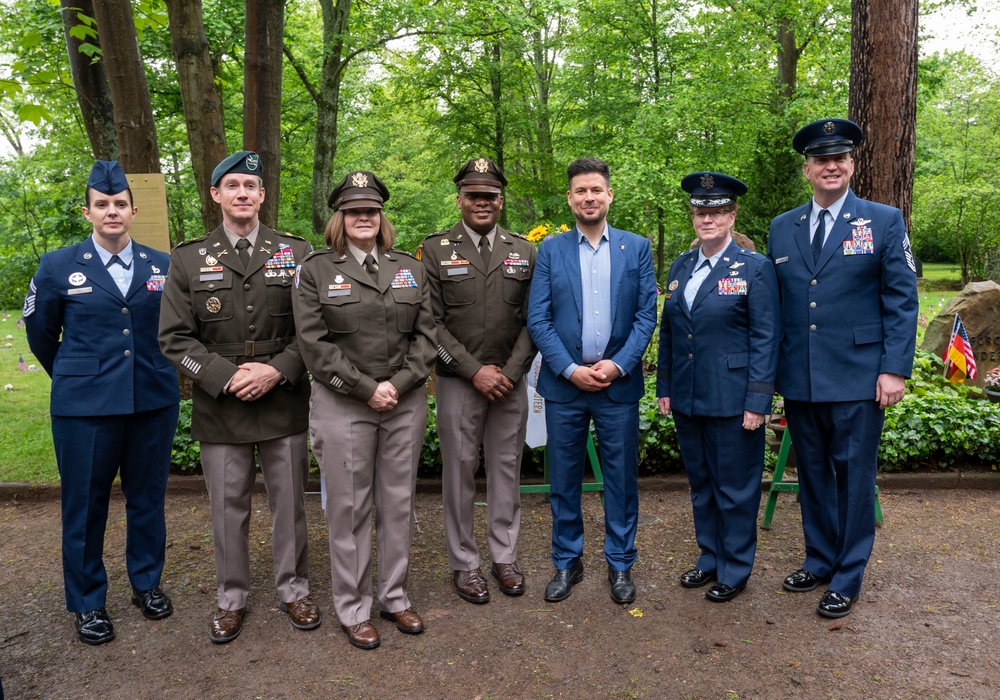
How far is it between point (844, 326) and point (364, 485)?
2.49 m

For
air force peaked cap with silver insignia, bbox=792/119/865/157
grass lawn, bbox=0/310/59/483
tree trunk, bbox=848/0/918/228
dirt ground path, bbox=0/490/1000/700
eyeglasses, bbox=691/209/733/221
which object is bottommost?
dirt ground path, bbox=0/490/1000/700

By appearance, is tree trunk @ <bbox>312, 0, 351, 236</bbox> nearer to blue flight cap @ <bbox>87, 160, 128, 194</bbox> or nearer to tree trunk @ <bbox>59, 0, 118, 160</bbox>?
tree trunk @ <bbox>59, 0, 118, 160</bbox>

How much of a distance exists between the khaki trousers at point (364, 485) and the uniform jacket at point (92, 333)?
93cm

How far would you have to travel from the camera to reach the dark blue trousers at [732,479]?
13.5 feet

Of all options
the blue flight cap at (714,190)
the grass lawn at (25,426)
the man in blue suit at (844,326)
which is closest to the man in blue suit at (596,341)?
the blue flight cap at (714,190)

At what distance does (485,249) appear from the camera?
4285 millimetres

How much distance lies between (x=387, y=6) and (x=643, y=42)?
6.89 m

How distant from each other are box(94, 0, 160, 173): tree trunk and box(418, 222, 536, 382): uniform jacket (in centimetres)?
312

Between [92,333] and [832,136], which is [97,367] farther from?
[832,136]

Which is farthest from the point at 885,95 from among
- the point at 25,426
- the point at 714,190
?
the point at 25,426

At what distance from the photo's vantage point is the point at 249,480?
3.89 metres

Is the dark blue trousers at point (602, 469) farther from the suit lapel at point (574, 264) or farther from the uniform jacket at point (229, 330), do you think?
the uniform jacket at point (229, 330)

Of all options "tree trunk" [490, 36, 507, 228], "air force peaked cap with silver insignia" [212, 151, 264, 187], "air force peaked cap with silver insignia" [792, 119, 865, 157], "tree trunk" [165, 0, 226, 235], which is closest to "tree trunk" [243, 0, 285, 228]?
"tree trunk" [165, 0, 226, 235]

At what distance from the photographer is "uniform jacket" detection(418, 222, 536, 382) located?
4211 mm
